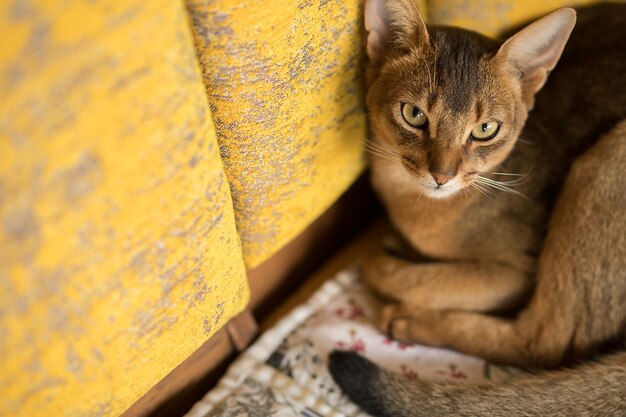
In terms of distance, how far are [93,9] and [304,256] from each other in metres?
1.16

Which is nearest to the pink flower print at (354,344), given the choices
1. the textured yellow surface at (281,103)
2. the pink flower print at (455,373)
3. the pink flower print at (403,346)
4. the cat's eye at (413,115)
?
the pink flower print at (403,346)

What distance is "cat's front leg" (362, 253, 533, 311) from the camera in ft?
5.12

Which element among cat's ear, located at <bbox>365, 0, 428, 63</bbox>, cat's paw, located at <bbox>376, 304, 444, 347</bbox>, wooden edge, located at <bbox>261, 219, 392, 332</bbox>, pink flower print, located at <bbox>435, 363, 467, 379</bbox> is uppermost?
cat's ear, located at <bbox>365, 0, 428, 63</bbox>

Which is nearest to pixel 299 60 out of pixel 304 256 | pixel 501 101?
pixel 501 101

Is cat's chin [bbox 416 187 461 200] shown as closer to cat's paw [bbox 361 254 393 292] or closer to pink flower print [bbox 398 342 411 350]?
cat's paw [bbox 361 254 393 292]

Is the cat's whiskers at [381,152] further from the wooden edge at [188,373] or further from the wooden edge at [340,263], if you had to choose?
the wooden edge at [188,373]

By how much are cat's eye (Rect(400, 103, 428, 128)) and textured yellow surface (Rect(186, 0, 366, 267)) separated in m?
0.17

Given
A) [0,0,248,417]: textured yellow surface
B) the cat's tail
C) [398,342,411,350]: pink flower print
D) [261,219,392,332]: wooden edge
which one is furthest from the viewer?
[261,219,392,332]: wooden edge

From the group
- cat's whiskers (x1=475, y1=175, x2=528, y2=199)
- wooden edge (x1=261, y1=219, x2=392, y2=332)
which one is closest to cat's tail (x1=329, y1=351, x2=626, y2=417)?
wooden edge (x1=261, y1=219, x2=392, y2=332)

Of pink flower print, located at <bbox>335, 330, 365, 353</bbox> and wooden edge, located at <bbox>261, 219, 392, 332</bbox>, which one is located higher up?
pink flower print, located at <bbox>335, 330, 365, 353</bbox>

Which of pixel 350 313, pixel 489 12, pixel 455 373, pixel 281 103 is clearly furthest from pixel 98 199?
pixel 489 12

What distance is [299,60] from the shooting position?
125cm

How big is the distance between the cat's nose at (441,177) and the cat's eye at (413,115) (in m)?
0.14

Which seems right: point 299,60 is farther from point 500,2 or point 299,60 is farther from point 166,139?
point 500,2
